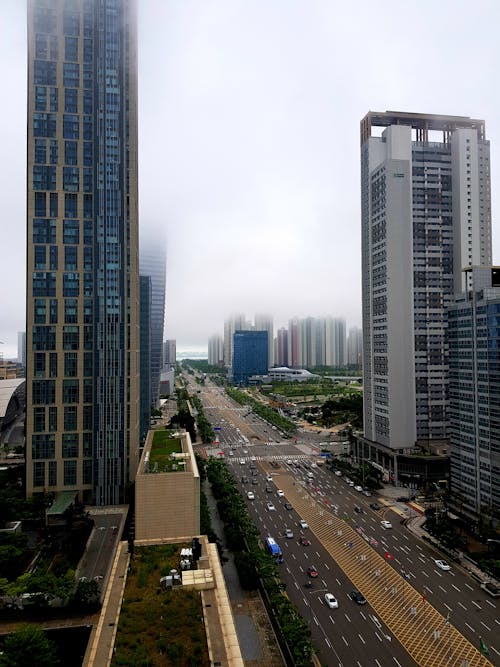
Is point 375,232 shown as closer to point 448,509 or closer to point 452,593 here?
point 448,509

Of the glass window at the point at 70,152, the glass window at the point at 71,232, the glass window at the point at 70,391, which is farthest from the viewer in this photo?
the glass window at the point at 70,152

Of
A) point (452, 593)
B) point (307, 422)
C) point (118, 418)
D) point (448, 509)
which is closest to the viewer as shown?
point (452, 593)

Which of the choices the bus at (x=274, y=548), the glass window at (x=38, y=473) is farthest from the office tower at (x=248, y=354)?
the bus at (x=274, y=548)

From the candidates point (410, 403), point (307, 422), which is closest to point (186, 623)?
point (410, 403)

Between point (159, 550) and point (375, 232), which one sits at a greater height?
point (375, 232)

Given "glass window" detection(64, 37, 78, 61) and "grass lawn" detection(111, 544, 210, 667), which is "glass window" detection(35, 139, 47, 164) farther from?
"grass lawn" detection(111, 544, 210, 667)

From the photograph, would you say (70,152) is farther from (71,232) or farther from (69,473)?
(69,473)

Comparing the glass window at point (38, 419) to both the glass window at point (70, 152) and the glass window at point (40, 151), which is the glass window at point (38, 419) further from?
the glass window at point (70, 152)

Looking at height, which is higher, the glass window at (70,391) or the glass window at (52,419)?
the glass window at (70,391)
